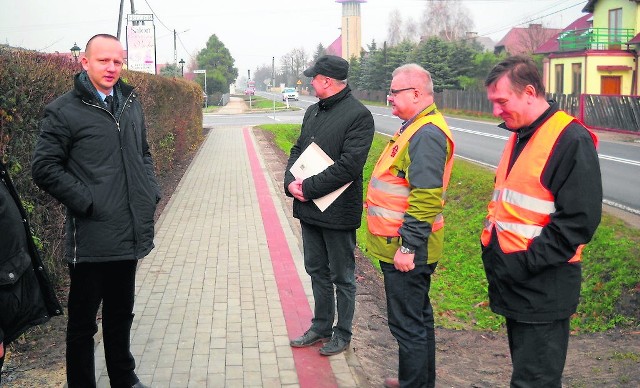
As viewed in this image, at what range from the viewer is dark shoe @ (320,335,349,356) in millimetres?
5105

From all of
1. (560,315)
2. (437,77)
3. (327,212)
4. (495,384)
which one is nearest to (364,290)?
(495,384)

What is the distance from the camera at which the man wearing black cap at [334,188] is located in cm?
482

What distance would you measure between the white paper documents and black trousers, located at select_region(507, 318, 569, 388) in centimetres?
189

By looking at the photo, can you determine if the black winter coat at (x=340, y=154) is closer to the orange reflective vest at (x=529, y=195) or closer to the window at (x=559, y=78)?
the orange reflective vest at (x=529, y=195)

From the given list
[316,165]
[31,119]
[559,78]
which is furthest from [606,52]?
[31,119]

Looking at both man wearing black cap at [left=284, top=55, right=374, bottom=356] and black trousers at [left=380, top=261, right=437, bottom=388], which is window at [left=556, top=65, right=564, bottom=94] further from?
black trousers at [left=380, top=261, right=437, bottom=388]

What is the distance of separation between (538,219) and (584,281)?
5.15 metres

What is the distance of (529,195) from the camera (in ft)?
Answer: 10.6

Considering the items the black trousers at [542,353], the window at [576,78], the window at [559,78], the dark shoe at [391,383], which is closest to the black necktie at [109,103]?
the dark shoe at [391,383]

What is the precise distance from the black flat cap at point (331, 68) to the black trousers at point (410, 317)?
4.61 feet

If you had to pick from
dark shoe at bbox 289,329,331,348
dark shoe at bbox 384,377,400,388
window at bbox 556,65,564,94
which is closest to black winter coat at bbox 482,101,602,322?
dark shoe at bbox 384,377,400,388

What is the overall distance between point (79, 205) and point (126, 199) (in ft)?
0.95

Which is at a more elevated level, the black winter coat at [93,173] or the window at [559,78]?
the window at [559,78]

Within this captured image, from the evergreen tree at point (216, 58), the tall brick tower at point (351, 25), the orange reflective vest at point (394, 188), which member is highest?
the tall brick tower at point (351, 25)
